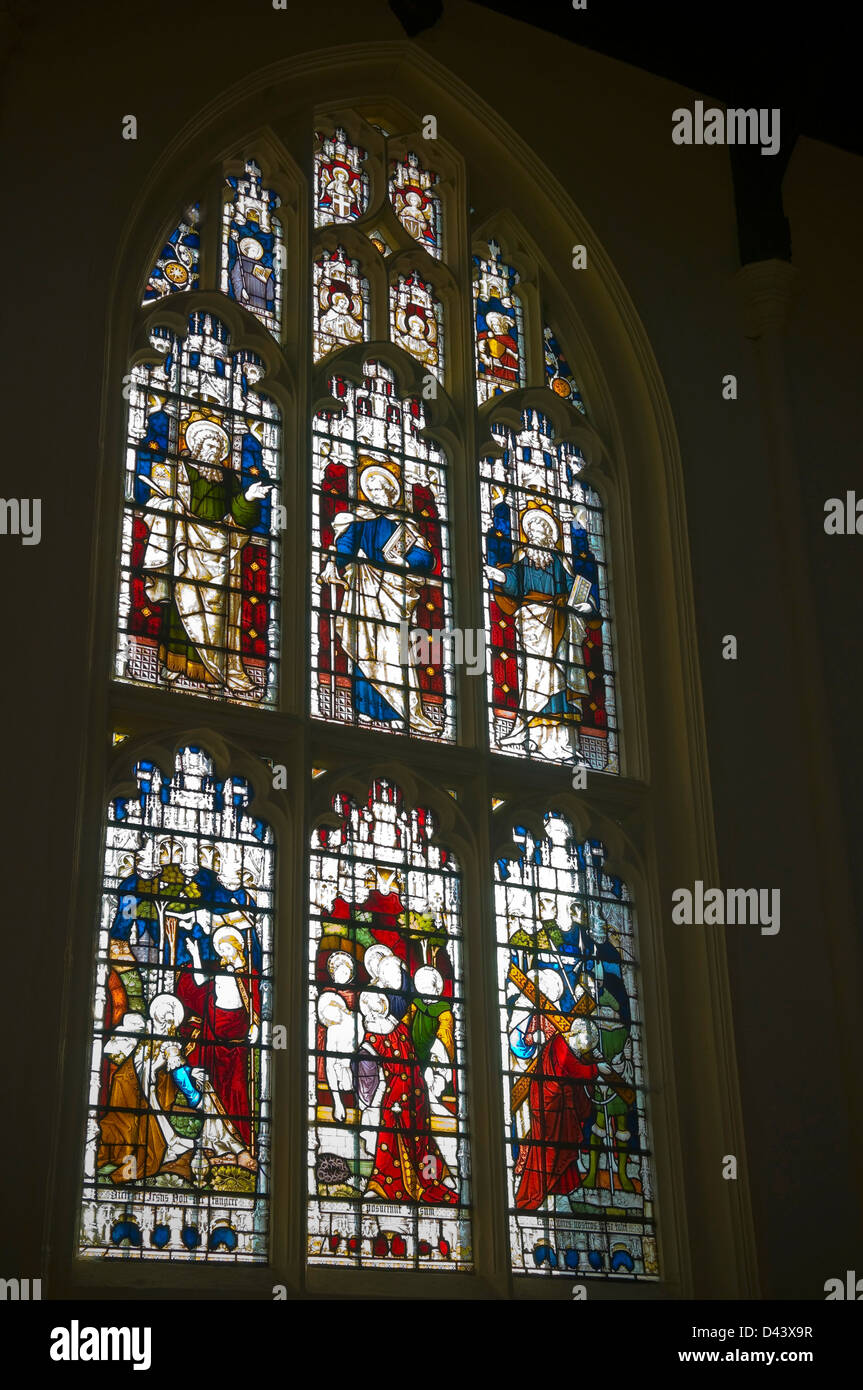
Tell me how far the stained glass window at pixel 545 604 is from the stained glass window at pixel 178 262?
1572mm

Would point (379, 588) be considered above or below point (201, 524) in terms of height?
below

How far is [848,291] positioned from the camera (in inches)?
350

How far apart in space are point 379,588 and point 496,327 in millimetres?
1753

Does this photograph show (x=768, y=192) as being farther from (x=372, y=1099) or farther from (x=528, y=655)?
(x=372, y=1099)

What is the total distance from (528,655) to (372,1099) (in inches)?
83.5

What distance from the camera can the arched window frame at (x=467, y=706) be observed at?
6035 millimetres

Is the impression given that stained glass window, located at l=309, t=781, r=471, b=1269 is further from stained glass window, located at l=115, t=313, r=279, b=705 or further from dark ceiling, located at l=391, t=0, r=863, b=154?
dark ceiling, located at l=391, t=0, r=863, b=154

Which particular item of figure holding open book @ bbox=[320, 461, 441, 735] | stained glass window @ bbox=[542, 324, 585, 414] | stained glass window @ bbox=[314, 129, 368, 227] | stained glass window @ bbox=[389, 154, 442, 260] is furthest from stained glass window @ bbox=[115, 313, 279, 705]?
stained glass window @ bbox=[542, 324, 585, 414]

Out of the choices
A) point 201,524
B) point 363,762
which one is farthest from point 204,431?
point 363,762

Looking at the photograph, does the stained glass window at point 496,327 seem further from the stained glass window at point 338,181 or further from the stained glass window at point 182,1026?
the stained glass window at point 182,1026

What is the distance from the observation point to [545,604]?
7547mm

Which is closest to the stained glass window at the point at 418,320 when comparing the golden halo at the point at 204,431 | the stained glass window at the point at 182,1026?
the golden halo at the point at 204,431

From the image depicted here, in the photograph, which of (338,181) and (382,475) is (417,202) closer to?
(338,181)
